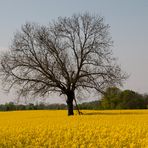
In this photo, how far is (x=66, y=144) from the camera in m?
10.8

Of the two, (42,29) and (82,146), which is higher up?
(42,29)

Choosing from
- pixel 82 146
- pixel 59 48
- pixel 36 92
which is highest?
pixel 59 48

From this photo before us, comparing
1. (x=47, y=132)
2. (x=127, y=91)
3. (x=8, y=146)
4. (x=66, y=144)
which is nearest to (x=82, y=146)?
(x=66, y=144)

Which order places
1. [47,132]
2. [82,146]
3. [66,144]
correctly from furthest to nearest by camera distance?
1. [47,132]
2. [66,144]
3. [82,146]

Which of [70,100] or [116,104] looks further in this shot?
[116,104]

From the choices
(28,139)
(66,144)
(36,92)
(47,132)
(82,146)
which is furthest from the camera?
(36,92)

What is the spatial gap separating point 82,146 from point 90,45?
27.8m

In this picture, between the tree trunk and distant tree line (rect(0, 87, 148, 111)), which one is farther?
distant tree line (rect(0, 87, 148, 111))

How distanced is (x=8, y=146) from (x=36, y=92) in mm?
25442

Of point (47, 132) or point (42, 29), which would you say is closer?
point (47, 132)

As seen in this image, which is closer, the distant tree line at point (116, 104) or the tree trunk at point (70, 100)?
the tree trunk at point (70, 100)

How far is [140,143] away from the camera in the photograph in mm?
10680

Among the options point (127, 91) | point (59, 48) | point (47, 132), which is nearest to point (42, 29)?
point (59, 48)

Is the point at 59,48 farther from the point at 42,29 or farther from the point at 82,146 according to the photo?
the point at 82,146
